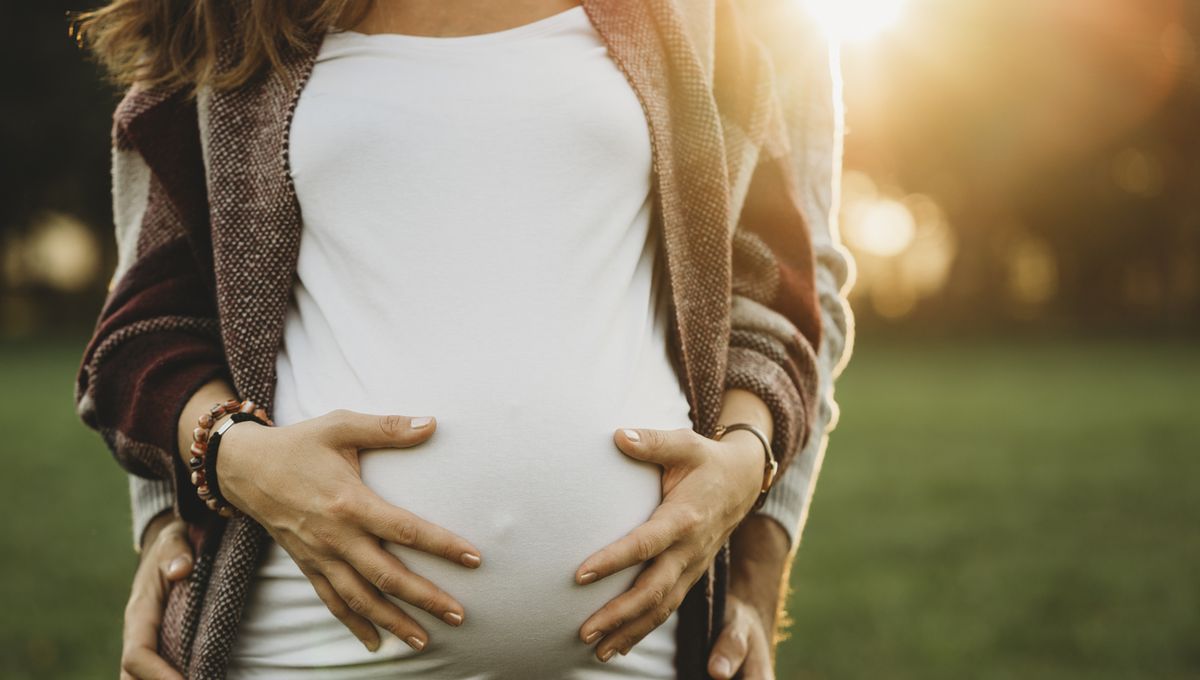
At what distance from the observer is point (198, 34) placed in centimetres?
153

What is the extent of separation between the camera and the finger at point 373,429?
49.7 inches

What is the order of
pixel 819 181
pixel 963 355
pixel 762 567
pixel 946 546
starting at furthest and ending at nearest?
pixel 963 355 < pixel 946 546 < pixel 819 181 < pixel 762 567

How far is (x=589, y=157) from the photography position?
138 centimetres

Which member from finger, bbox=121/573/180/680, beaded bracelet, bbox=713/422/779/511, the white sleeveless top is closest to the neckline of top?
the white sleeveless top

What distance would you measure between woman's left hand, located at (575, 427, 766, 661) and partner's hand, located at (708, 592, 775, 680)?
158 millimetres

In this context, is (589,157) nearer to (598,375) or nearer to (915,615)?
(598,375)

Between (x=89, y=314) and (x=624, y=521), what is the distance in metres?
25.6

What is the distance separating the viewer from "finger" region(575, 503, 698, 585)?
4.10 feet

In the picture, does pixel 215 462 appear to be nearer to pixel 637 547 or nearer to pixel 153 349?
pixel 153 349

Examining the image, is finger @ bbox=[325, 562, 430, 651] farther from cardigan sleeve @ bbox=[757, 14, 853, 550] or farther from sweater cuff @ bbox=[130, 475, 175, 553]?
cardigan sleeve @ bbox=[757, 14, 853, 550]

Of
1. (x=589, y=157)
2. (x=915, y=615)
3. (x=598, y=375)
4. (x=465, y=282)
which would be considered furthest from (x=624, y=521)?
(x=915, y=615)

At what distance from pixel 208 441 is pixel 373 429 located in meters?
0.24

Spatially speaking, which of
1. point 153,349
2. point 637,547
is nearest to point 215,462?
point 153,349

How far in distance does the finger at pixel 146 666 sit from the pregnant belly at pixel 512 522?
23 centimetres
